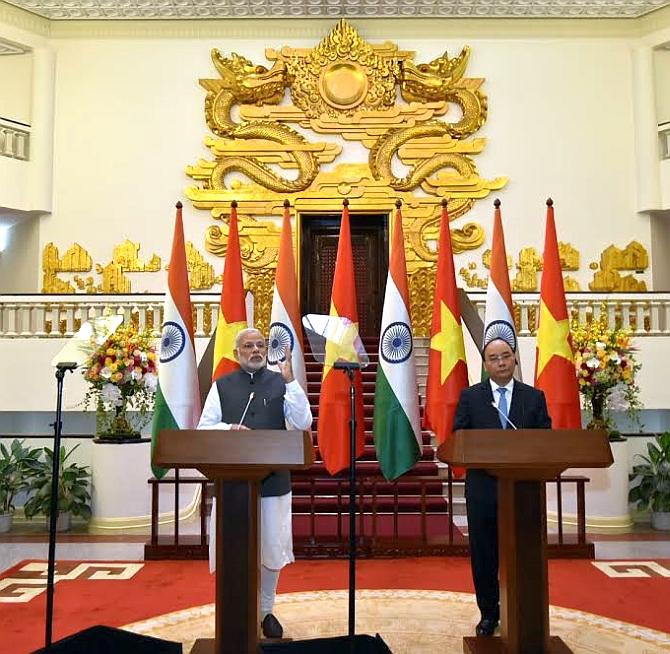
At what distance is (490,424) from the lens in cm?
356

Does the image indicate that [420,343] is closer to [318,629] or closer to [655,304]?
[655,304]

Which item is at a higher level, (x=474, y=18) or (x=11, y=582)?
(x=474, y=18)

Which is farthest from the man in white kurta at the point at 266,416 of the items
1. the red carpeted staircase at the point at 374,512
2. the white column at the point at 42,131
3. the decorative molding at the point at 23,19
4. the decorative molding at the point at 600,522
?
the decorative molding at the point at 23,19

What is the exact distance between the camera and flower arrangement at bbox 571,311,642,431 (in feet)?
21.9

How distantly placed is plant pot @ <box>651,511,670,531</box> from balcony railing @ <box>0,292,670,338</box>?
8.95 ft

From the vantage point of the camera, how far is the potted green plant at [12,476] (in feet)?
22.9

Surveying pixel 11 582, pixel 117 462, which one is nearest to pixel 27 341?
pixel 117 462

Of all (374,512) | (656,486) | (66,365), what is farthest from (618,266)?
(66,365)

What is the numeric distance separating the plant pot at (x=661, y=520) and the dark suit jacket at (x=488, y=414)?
13.8 feet

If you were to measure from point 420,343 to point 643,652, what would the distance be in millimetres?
7209

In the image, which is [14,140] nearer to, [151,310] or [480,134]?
[151,310]

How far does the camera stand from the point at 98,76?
11.1 meters

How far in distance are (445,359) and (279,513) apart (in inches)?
106

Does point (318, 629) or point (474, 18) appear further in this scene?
point (474, 18)
